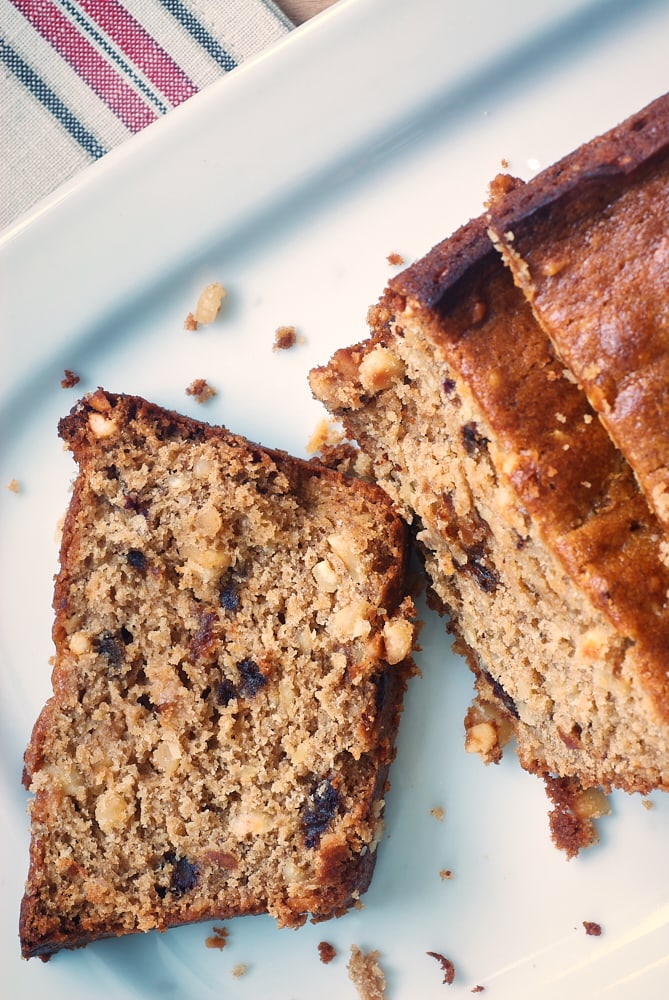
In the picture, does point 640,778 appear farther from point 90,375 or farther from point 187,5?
point 187,5

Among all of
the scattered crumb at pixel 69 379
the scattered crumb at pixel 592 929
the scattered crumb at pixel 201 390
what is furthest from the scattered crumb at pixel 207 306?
the scattered crumb at pixel 592 929

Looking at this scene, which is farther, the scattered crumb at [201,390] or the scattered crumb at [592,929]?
the scattered crumb at [201,390]

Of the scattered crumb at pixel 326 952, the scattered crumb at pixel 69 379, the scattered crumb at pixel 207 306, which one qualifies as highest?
the scattered crumb at pixel 207 306

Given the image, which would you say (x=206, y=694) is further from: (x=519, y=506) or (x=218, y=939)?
(x=519, y=506)

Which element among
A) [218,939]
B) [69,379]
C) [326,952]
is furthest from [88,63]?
[326,952]

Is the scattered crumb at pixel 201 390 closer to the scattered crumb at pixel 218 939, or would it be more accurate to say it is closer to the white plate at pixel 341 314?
the white plate at pixel 341 314
